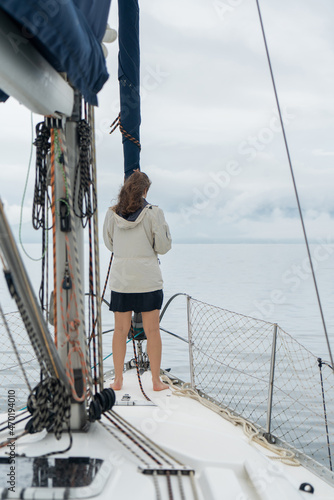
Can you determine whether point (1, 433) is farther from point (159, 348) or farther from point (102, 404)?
point (159, 348)

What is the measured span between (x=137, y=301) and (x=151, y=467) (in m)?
1.32

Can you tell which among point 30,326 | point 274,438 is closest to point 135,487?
point 30,326

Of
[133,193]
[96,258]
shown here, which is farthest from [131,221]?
[96,258]

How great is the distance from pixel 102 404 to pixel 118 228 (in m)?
1.24

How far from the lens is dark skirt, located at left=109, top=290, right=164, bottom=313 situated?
3.03 meters

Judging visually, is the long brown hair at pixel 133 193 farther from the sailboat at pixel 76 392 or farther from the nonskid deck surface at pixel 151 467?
the nonskid deck surface at pixel 151 467

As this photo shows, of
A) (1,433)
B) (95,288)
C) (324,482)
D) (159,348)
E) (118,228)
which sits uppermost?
(118,228)

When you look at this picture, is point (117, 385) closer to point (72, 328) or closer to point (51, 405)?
point (72, 328)

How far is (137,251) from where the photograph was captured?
9.88 feet

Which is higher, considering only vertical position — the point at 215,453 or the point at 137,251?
the point at 137,251

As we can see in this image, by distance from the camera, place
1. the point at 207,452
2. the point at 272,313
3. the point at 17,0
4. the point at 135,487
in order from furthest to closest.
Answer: the point at 272,313 → the point at 207,452 → the point at 135,487 → the point at 17,0

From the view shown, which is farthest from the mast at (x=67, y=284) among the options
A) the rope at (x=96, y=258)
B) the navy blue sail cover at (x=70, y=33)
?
the navy blue sail cover at (x=70, y=33)

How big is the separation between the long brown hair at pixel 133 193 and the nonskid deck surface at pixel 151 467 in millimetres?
1269

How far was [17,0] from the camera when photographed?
1166 mm
